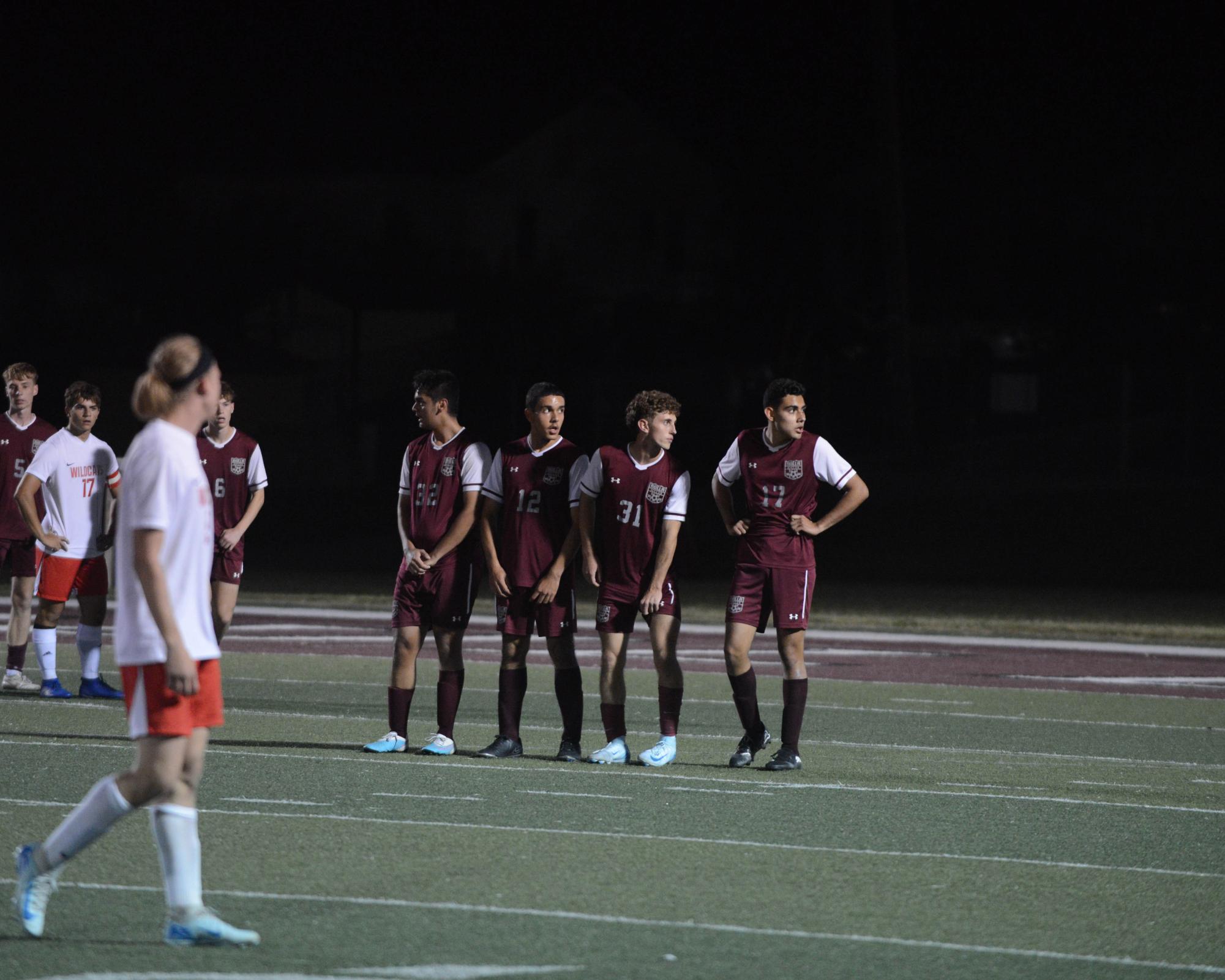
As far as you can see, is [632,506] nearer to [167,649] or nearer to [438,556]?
[438,556]

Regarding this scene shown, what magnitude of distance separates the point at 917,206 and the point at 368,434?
14.3 metres

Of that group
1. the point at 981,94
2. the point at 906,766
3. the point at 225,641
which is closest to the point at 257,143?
the point at 981,94

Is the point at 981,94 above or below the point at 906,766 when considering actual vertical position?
above

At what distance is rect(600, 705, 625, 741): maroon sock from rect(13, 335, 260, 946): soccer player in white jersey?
15.6 ft

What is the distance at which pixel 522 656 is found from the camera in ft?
35.1

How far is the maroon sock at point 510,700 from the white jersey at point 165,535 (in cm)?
485

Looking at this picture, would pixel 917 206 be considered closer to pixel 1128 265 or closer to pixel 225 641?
pixel 1128 265

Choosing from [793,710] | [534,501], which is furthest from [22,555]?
[793,710]

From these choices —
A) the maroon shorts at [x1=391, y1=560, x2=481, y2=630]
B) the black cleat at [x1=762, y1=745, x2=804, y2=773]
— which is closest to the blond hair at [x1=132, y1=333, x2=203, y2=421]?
the maroon shorts at [x1=391, y1=560, x2=481, y2=630]

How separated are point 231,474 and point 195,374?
7502mm

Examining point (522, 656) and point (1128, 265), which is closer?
point (522, 656)

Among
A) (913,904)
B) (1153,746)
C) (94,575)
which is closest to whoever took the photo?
(913,904)

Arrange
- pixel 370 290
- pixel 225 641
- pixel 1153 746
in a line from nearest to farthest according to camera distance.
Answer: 1. pixel 1153 746
2. pixel 225 641
3. pixel 370 290

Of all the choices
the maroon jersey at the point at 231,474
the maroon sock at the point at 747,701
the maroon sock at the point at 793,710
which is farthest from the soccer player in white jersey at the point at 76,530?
the maroon sock at the point at 793,710
